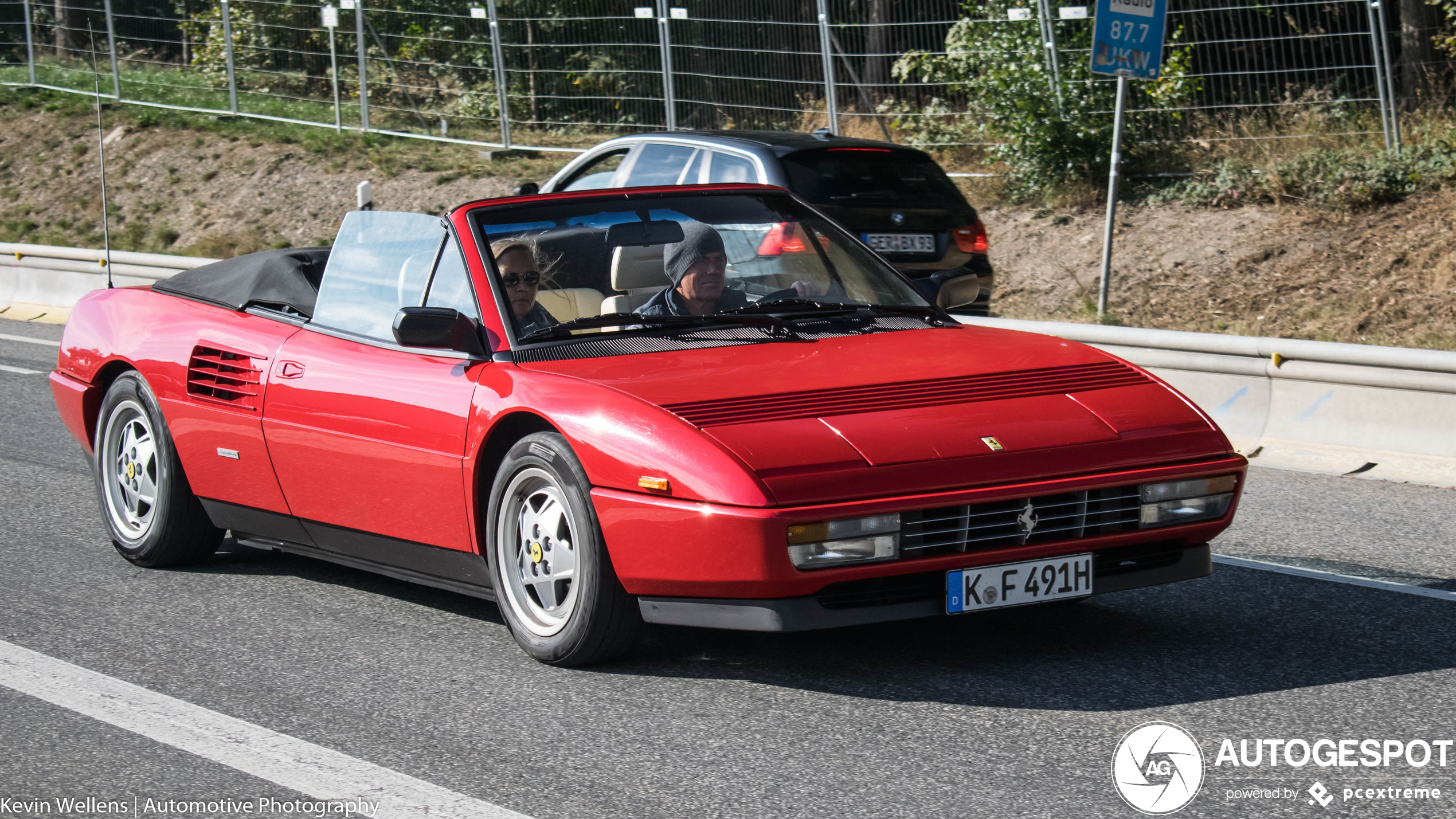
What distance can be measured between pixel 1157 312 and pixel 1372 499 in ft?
19.4

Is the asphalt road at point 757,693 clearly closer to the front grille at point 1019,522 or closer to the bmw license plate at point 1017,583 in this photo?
the bmw license plate at point 1017,583

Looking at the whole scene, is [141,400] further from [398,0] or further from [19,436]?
[398,0]

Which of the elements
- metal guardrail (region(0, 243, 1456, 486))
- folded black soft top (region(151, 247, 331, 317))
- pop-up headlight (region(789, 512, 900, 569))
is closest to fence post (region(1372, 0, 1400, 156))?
metal guardrail (region(0, 243, 1456, 486))

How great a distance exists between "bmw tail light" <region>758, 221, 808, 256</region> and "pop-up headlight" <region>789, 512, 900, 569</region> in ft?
5.62

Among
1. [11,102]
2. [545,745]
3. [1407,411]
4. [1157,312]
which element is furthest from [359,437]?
[11,102]

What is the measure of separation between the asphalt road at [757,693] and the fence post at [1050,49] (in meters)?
10.5

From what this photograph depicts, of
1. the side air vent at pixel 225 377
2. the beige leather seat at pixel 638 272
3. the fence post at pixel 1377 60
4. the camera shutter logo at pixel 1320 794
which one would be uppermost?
the fence post at pixel 1377 60

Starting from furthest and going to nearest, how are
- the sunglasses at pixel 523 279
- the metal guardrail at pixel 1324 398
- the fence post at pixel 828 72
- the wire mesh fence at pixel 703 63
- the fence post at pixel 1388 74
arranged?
the fence post at pixel 828 72 < the wire mesh fence at pixel 703 63 < the fence post at pixel 1388 74 < the metal guardrail at pixel 1324 398 < the sunglasses at pixel 523 279

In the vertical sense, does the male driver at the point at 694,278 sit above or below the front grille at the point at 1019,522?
above

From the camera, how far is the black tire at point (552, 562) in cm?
466

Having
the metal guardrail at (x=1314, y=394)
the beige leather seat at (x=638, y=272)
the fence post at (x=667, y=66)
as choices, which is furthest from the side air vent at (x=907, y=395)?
the fence post at (x=667, y=66)

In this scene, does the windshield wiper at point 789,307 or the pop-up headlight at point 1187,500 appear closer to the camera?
the pop-up headlight at point 1187,500

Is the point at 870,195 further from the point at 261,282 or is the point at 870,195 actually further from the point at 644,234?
the point at 644,234

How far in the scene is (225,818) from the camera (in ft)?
12.2
